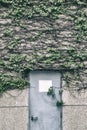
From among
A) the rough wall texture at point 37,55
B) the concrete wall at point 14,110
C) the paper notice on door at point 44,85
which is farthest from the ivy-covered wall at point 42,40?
the paper notice on door at point 44,85

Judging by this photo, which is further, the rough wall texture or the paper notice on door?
the paper notice on door

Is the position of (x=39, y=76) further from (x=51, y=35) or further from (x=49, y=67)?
(x=51, y=35)

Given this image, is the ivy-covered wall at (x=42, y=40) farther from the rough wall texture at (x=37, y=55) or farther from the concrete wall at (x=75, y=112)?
the concrete wall at (x=75, y=112)

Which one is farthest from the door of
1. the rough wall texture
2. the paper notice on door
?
the rough wall texture

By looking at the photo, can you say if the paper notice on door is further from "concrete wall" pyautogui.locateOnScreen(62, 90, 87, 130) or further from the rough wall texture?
"concrete wall" pyautogui.locateOnScreen(62, 90, 87, 130)

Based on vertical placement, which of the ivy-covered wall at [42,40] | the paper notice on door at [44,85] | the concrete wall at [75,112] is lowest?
the concrete wall at [75,112]

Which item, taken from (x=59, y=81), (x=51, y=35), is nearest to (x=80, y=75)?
(x=59, y=81)

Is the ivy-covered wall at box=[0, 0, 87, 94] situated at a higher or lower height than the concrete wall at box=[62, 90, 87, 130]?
higher
